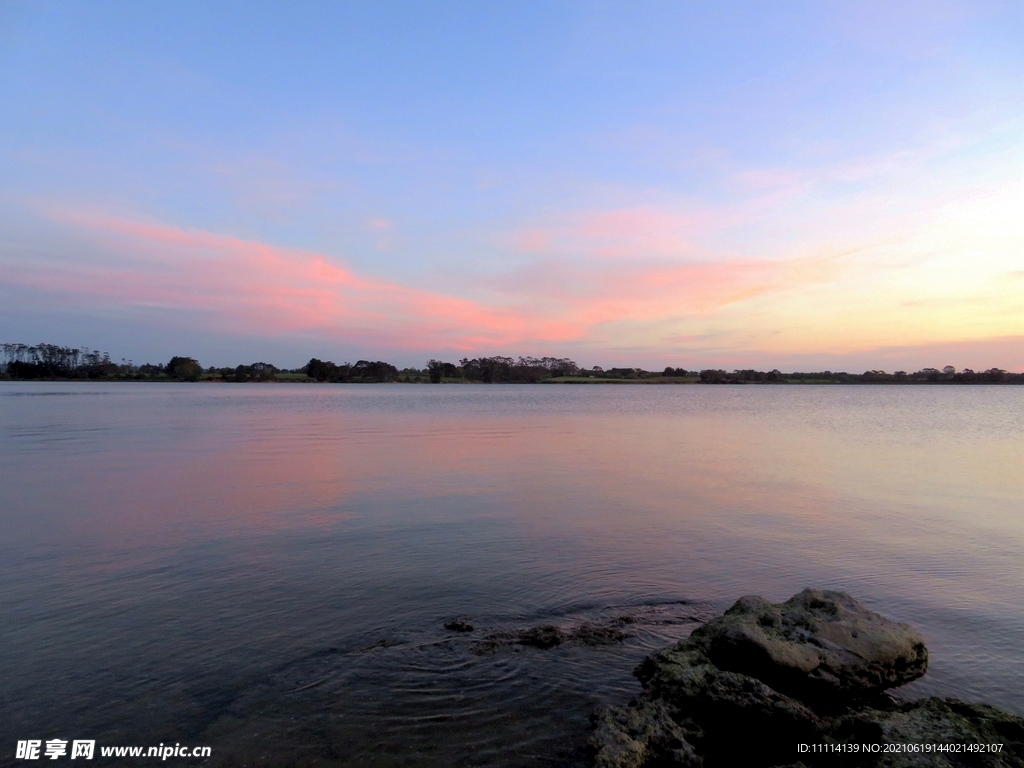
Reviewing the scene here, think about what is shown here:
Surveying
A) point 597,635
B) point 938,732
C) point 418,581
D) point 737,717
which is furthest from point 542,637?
point 938,732

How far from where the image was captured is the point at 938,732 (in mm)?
4246

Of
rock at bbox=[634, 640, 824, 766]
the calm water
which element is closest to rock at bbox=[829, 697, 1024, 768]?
rock at bbox=[634, 640, 824, 766]

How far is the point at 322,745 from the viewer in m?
Answer: 4.86

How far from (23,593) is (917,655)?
33.2 feet

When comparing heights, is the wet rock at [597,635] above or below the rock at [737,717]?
below

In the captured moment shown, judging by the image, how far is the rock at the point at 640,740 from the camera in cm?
455

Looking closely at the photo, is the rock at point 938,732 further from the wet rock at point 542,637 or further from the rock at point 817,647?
the wet rock at point 542,637

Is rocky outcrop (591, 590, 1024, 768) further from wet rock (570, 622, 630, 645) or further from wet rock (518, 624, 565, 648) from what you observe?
wet rock (518, 624, 565, 648)

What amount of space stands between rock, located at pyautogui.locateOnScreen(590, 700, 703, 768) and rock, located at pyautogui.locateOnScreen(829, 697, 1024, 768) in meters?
1.09

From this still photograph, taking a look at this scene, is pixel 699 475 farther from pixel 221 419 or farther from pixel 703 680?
pixel 221 419

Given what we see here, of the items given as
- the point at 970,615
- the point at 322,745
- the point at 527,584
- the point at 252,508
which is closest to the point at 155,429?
the point at 252,508

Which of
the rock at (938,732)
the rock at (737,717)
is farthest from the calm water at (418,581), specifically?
the rock at (938,732)

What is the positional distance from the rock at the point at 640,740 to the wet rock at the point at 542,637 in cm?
163

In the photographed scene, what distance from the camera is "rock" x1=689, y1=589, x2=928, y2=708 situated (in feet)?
17.8
